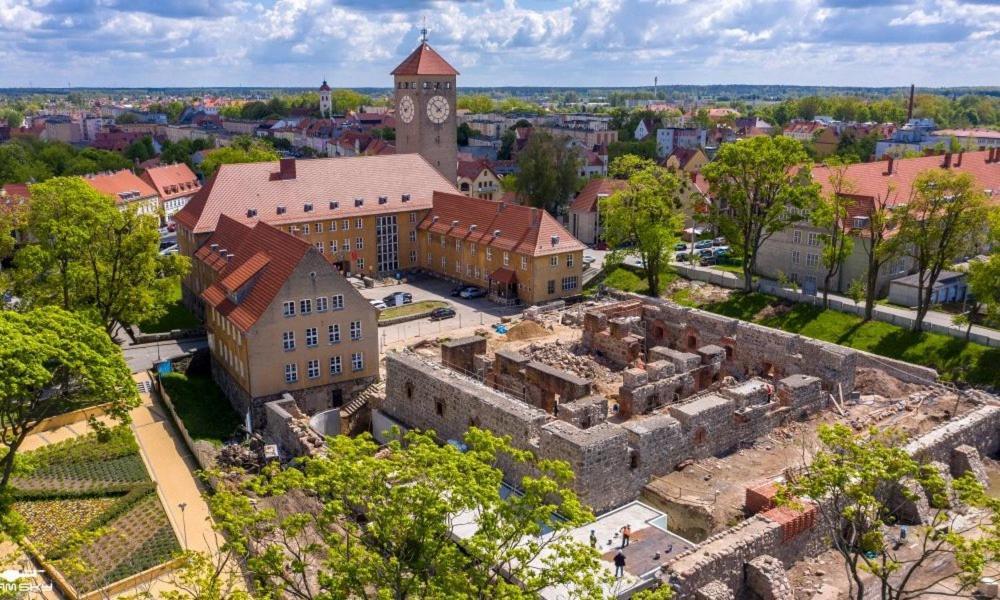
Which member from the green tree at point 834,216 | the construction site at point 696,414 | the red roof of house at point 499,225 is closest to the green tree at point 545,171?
the red roof of house at point 499,225

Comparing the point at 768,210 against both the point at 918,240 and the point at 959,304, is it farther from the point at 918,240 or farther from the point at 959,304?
the point at 959,304

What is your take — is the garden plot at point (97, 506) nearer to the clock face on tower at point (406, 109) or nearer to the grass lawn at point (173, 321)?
the grass lawn at point (173, 321)

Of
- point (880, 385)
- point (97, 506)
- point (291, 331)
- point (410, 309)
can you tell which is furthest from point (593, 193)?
point (97, 506)

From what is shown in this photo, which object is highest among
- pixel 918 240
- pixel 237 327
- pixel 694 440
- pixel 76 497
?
pixel 918 240

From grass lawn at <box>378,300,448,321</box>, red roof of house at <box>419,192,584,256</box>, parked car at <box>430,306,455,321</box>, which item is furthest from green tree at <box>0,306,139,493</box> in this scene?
red roof of house at <box>419,192,584,256</box>

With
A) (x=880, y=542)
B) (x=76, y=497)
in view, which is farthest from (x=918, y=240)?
(x=76, y=497)

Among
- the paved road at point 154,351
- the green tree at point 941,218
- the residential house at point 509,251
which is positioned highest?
the green tree at point 941,218

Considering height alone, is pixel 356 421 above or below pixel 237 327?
below

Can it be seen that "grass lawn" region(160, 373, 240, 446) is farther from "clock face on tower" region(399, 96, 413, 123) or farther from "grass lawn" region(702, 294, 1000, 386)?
"clock face on tower" region(399, 96, 413, 123)
